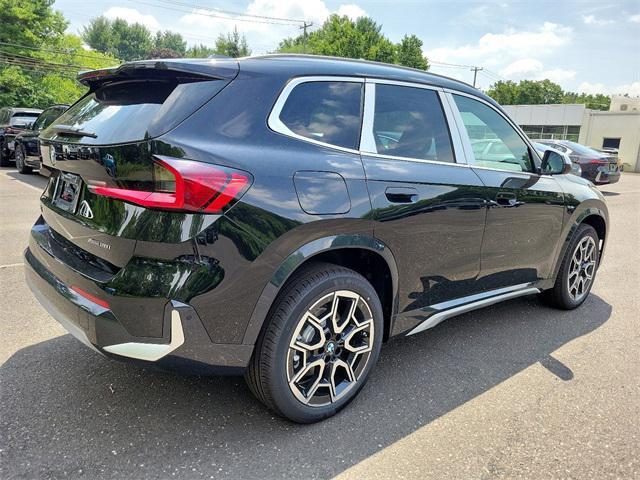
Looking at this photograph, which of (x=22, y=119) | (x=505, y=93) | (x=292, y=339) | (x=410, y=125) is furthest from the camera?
(x=505, y=93)

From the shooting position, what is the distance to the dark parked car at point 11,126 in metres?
14.0

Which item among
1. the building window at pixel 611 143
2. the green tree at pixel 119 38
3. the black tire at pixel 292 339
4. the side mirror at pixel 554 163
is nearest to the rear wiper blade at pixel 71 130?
the black tire at pixel 292 339

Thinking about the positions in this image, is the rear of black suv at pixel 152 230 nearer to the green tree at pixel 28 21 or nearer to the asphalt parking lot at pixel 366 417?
the asphalt parking lot at pixel 366 417

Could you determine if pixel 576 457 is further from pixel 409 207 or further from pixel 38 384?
pixel 38 384

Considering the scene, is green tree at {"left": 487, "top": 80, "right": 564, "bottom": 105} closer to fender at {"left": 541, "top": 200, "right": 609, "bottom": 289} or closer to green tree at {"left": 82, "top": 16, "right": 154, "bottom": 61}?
green tree at {"left": 82, "top": 16, "right": 154, "bottom": 61}

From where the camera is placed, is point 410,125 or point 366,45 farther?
point 366,45

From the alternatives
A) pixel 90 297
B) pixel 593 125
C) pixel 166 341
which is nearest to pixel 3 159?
pixel 90 297

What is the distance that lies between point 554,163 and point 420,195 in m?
1.70

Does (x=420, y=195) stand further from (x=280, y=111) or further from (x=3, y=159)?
(x=3, y=159)

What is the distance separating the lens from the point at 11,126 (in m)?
14.0

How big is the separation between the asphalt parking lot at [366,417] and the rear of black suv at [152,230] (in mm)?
491

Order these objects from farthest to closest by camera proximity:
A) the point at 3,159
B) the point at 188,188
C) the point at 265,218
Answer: the point at 3,159, the point at 265,218, the point at 188,188

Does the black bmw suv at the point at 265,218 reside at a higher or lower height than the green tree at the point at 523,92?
lower

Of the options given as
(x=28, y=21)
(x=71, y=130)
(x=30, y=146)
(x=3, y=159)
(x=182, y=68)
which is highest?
(x=28, y=21)
